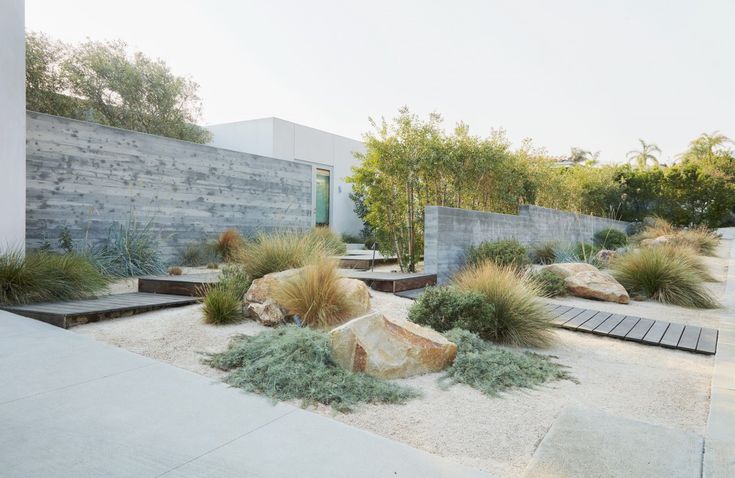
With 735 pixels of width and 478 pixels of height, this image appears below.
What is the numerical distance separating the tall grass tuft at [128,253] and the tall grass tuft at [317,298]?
3.97 m

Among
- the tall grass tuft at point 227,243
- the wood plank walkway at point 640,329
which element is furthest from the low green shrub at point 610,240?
the tall grass tuft at point 227,243

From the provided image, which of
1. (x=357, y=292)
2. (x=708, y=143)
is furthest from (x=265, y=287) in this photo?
(x=708, y=143)

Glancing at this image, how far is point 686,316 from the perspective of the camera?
559 centimetres

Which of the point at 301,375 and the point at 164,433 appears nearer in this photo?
the point at 164,433

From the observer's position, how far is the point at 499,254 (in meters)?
7.11

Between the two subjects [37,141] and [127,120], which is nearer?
[37,141]

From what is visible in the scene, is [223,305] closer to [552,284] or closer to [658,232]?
[552,284]

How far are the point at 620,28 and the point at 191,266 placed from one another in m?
9.16

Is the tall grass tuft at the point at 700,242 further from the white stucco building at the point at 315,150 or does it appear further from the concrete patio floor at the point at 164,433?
the concrete patio floor at the point at 164,433

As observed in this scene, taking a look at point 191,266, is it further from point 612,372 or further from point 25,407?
point 612,372

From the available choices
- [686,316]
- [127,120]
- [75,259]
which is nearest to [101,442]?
[75,259]

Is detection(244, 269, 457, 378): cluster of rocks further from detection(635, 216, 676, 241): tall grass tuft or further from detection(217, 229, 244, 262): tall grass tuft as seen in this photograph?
detection(635, 216, 676, 241): tall grass tuft

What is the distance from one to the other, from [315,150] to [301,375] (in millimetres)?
14071

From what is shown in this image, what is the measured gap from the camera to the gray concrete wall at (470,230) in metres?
6.93
